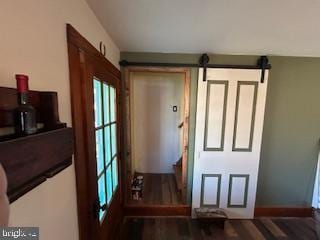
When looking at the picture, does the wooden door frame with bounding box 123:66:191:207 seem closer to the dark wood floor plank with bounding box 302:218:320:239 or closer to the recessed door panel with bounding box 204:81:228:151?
the recessed door panel with bounding box 204:81:228:151

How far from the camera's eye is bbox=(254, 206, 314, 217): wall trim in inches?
98.2

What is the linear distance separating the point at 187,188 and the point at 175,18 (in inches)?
80.4

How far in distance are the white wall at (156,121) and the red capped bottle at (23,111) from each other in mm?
2942

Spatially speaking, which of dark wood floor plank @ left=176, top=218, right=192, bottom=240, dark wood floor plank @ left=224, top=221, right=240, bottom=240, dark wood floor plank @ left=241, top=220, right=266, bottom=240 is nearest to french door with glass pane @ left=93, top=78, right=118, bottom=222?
dark wood floor plank @ left=176, top=218, right=192, bottom=240

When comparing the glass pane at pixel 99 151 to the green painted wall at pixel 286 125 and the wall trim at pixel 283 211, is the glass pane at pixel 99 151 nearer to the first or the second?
the green painted wall at pixel 286 125

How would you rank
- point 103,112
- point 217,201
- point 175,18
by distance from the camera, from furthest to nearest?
point 217,201 → point 103,112 → point 175,18

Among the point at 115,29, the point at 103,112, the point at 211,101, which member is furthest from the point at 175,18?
the point at 211,101

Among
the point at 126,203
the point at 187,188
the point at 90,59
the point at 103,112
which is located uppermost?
the point at 90,59

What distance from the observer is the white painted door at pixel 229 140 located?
2223 mm

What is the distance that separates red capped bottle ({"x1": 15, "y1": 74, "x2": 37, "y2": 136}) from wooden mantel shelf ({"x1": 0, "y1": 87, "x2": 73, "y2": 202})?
0.02 metres

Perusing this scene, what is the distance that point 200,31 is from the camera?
158cm

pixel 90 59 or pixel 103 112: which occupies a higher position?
pixel 90 59

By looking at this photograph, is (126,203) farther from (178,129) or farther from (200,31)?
(200,31)

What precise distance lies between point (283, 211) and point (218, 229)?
3.41 ft
